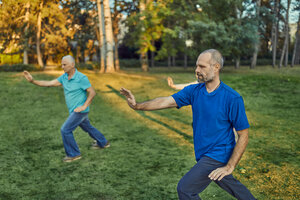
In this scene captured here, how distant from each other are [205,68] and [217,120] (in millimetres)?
502

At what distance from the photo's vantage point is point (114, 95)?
1581 centimetres

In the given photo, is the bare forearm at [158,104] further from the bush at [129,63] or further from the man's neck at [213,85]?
the bush at [129,63]

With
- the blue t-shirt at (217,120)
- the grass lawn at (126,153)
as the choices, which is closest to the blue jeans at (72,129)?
the grass lawn at (126,153)

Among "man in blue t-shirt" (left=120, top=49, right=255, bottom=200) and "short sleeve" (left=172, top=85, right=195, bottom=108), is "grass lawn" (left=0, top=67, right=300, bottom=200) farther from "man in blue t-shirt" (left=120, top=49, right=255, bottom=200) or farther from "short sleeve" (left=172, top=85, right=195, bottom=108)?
"short sleeve" (left=172, top=85, right=195, bottom=108)

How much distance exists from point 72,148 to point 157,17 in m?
20.5

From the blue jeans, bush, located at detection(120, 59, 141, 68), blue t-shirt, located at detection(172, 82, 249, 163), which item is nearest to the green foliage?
bush, located at detection(120, 59, 141, 68)

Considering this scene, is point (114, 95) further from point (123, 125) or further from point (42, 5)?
point (42, 5)

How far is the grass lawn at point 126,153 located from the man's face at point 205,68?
8.38 feet

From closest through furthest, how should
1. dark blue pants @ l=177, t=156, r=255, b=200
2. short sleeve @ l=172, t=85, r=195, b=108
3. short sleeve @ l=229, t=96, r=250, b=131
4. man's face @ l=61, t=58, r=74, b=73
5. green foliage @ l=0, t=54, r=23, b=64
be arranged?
short sleeve @ l=229, t=96, r=250, b=131, dark blue pants @ l=177, t=156, r=255, b=200, short sleeve @ l=172, t=85, r=195, b=108, man's face @ l=61, t=58, r=74, b=73, green foliage @ l=0, t=54, r=23, b=64

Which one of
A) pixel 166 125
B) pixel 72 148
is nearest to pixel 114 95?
pixel 166 125

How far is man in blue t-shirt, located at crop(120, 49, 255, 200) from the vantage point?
9.19 feet

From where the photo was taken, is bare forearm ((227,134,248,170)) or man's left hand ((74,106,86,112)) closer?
bare forearm ((227,134,248,170))

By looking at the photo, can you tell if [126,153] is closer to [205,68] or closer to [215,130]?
[215,130]

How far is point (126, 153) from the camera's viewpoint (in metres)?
7.16
